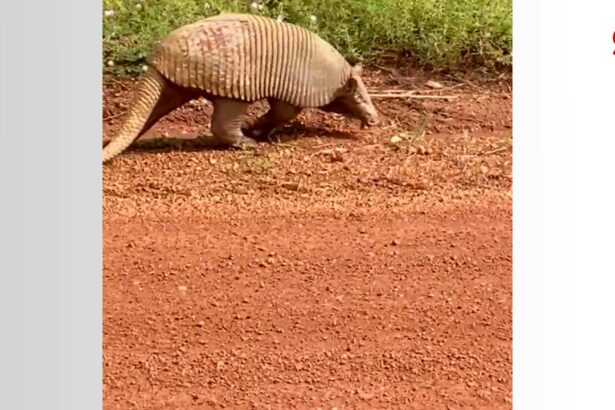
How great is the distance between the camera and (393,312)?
2.32 meters

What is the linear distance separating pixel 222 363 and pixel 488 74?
78 cm

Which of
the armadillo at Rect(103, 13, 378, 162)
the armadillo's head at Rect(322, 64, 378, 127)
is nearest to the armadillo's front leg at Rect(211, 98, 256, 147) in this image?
the armadillo at Rect(103, 13, 378, 162)

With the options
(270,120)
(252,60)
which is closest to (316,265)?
(270,120)

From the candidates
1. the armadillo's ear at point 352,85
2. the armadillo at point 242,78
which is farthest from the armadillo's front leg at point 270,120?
the armadillo's ear at point 352,85

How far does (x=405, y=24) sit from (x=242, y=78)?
13.7 inches

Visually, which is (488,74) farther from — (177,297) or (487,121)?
(177,297)

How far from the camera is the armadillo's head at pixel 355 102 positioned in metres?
2.39

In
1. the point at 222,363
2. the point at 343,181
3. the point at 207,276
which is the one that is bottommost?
the point at 222,363

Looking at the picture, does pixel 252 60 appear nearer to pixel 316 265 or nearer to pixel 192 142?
pixel 192 142

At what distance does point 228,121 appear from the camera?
92.5 inches

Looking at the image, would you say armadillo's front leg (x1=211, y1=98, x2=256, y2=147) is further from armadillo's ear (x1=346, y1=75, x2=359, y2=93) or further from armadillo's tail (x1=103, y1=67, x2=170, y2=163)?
armadillo's ear (x1=346, y1=75, x2=359, y2=93)

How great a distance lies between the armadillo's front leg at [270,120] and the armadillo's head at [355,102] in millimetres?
81

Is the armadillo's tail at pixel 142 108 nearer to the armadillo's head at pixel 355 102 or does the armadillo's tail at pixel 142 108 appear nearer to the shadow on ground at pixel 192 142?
the shadow on ground at pixel 192 142
